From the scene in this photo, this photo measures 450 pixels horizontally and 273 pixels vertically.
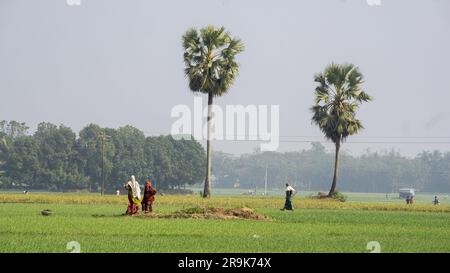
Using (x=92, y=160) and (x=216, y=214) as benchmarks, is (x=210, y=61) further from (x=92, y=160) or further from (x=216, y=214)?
(x=92, y=160)

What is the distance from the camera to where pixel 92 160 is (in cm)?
14875

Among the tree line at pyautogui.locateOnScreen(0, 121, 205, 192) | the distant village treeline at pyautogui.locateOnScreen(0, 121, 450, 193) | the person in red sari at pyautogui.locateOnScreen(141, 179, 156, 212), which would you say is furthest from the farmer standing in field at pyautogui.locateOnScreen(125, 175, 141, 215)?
the distant village treeline at pyautogui.locateOnScreen(0, 121, 450, 193)

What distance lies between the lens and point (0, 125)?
18388 centimetres

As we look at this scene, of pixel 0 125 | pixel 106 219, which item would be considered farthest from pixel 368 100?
pixel 0 125

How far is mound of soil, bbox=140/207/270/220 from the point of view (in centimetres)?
4109

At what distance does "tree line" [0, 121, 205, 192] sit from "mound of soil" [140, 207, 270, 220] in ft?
321

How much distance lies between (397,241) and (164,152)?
134 meters

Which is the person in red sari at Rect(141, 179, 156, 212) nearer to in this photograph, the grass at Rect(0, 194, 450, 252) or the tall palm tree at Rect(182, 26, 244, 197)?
the grass at Rect(0, 194, 450, 252)

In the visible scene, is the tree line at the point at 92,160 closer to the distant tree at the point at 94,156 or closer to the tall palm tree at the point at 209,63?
the distant tree at the point at 94,156

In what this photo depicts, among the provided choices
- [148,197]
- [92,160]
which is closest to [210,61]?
[148,197]
